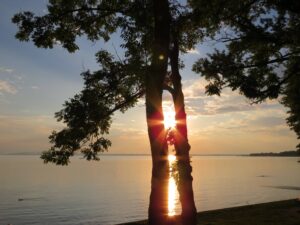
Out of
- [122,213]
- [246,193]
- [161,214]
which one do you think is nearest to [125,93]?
[161,214]

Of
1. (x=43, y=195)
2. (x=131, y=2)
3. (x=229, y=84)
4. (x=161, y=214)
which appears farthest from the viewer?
(x=43, y=195)

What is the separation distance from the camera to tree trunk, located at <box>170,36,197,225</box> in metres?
17.9

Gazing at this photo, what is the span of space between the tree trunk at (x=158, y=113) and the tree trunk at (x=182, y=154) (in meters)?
0.73

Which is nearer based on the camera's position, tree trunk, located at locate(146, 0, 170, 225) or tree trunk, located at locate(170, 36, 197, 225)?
tree trunk, located at locate(170, 36, 197, 225)

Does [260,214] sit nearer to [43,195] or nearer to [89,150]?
[89,150]

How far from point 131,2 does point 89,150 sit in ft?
28.9

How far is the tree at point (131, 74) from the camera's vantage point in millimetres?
18172

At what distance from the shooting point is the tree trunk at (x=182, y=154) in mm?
17875

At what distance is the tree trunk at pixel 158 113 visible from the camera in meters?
18.1

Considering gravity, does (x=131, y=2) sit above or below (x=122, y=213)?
above

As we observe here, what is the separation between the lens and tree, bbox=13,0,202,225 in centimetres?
1817

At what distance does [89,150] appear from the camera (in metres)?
23.2

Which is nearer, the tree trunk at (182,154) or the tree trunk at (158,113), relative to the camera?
the tree trunk at (182,154)

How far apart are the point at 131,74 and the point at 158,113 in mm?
2812
